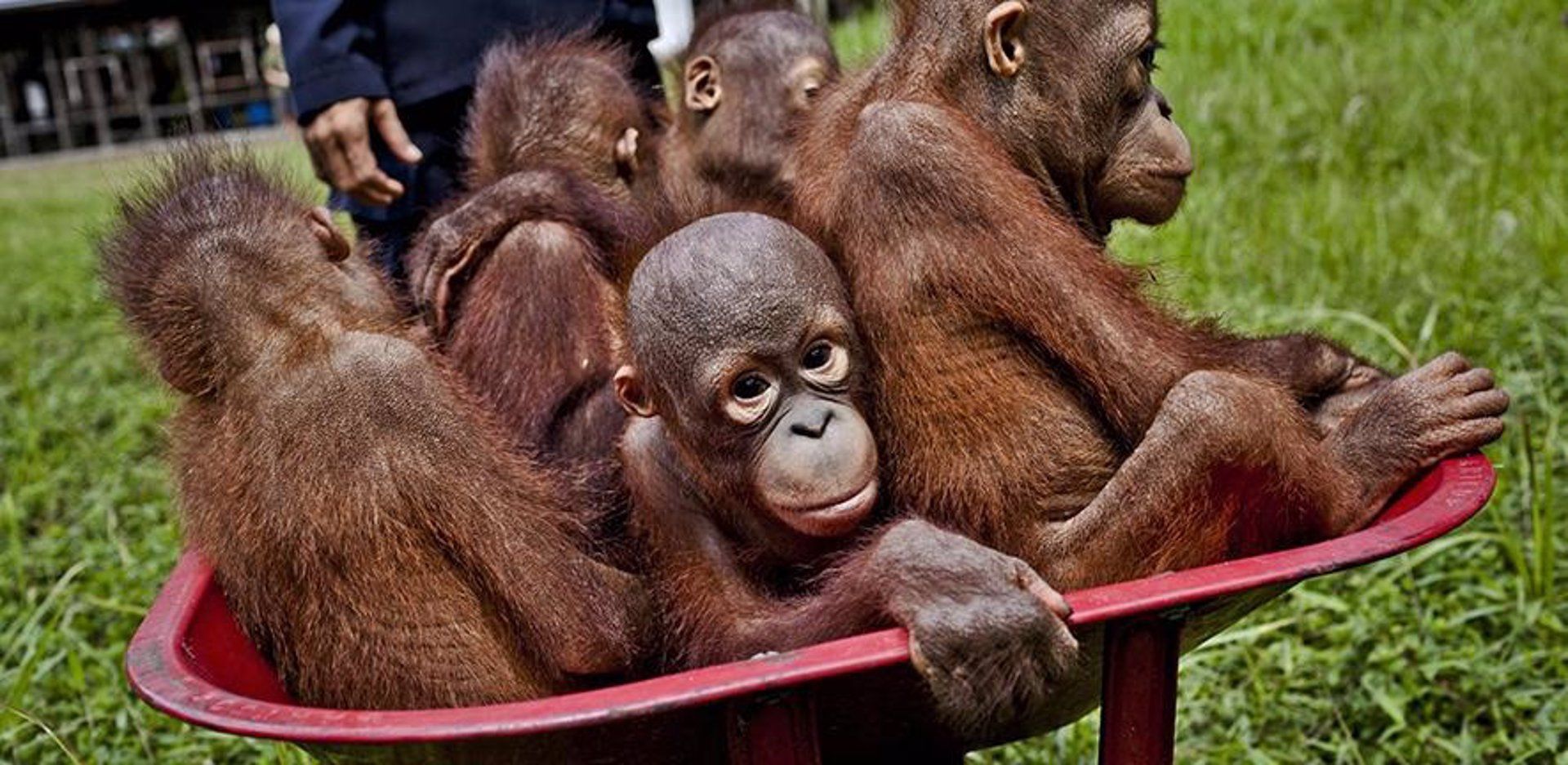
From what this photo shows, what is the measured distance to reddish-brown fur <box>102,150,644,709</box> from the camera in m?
1.77

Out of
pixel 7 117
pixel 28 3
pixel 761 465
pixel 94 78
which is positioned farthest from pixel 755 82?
pixel 7 117

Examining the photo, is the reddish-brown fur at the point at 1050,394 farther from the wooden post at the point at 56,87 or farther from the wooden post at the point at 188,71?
the wooden post at the point at 56,87

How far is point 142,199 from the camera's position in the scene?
2014 millimetres

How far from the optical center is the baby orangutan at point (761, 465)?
158 centimetres

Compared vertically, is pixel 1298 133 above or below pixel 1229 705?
above

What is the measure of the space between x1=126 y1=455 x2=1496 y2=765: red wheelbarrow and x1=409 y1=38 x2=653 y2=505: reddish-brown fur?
1.89 feet

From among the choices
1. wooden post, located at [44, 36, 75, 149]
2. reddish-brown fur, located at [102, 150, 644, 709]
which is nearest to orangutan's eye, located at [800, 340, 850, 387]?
reddish-brown fur, located at [102, 150, 644, 709]

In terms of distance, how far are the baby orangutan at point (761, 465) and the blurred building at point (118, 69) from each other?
17.2 m

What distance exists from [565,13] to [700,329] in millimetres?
1883

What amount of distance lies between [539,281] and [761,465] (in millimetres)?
706

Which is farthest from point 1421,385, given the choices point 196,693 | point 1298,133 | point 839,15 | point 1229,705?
point 839,15

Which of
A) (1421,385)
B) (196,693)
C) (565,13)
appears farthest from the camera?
(565,13)

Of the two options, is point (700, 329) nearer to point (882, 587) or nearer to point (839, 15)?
point (882, 587)

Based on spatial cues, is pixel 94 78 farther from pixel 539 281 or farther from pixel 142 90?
pixel 539 281
